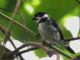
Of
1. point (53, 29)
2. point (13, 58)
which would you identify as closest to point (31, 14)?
point (13, 58)

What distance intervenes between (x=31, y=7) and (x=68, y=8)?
0.07 m

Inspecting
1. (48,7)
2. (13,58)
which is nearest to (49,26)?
(48,7)

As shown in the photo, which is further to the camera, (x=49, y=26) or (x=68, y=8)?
(x=49, y=26)

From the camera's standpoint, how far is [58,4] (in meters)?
0.43

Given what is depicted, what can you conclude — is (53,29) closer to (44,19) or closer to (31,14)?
(44,19)

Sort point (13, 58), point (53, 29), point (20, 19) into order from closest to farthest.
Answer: point (13, 58)
point (20, 19)
point (53, 29)

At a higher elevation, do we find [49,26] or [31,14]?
[31,14]

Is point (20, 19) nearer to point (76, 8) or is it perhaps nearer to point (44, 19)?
point (76, 8)

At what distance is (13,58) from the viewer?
0.24 m

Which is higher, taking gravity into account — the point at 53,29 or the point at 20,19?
the point at 20,19

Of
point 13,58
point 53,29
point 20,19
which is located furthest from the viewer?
point 53,29

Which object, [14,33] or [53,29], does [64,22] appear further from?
[53,29]

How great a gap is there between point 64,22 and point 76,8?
1.4 inches

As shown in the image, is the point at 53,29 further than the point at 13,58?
Yes
